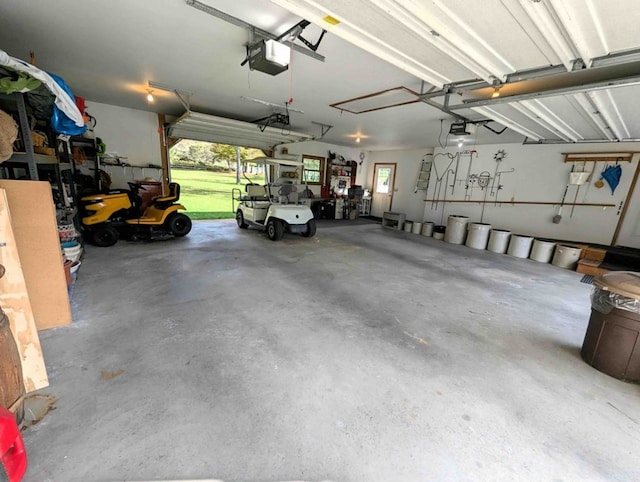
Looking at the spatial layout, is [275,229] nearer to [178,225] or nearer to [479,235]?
[178,225]

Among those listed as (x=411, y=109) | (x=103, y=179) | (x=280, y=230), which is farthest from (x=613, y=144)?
(x=103, y=179)

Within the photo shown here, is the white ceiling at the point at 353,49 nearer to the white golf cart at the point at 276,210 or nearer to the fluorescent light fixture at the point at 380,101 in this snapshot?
the fluorescent light fixture at the point at 380,101

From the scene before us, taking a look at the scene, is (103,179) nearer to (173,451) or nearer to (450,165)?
(173,451)

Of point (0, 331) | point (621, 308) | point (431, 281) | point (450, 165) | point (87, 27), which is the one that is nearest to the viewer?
point (0, 331)

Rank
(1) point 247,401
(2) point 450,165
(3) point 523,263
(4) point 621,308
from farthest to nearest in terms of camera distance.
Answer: (2) point 450,165 → (3) point 523,263 → (4) point 621,308 → (1) point 247,401

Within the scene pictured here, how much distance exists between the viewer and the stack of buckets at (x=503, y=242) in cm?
530

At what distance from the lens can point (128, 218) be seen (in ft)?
16.6

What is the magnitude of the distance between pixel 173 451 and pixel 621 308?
10.4 feet

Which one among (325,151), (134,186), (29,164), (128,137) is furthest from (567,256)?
(128,137)

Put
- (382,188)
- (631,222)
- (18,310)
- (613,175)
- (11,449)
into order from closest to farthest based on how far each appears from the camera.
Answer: (11,449)
(18,310)
(631,222)
(613,175)
(382,188)

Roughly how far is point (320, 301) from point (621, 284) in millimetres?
2590

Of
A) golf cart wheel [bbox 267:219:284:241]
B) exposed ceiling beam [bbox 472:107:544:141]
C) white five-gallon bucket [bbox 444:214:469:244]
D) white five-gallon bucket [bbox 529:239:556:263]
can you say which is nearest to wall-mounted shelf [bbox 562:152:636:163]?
exposed ceiling beam [bbox 472:107:544:141]

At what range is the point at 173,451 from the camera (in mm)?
1329

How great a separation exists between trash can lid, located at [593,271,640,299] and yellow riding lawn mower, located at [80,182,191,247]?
6.23 m
